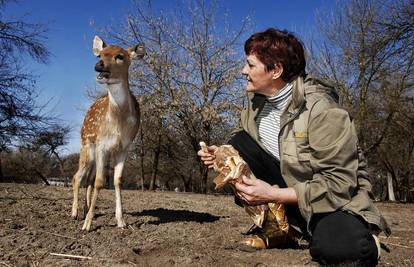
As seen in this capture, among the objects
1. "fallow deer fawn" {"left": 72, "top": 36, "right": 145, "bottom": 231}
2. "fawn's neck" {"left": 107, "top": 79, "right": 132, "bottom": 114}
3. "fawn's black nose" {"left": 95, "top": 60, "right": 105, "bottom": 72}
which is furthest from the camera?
"fawn's neck" {"left": 107, "top": 79, "right": 132, "bottom": 114}

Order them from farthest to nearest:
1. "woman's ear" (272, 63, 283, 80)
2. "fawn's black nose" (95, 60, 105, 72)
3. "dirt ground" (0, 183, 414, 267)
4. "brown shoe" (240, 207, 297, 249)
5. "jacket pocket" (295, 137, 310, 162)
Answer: "fawn's black nose" (95, 60, 105, 72) → "brown shoe" (240, 207, 297, 249) → "dirt ground" (0, 183, 414, 267) → "woman's ear" (272, 63, 283, 80) → "jacket pocket" (295, 137, 310, 162)

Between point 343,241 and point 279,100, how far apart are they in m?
1.14

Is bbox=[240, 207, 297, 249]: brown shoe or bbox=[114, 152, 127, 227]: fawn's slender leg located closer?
bbox=[240, 207, 297, 249]: brown shoe

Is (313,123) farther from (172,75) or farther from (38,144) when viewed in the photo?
(38,144)

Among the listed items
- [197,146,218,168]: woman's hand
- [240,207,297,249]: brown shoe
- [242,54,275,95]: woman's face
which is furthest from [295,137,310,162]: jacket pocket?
[197,146,218,168]: woman's hand

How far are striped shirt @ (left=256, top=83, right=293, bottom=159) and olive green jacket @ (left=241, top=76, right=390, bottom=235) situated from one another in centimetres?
13

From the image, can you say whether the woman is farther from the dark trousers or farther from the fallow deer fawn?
the fallow deer fawn

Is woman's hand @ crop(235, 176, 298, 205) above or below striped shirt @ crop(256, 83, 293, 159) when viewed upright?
below

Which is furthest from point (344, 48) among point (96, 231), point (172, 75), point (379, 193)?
point (379, 193)

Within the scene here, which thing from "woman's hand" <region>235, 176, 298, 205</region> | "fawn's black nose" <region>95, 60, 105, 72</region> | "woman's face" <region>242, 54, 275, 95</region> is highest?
"fawn's black nose" <region>95, 60, 105, 72</region>

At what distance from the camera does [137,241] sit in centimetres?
421

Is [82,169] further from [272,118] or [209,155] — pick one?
[272,118]

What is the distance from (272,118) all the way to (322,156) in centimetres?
84

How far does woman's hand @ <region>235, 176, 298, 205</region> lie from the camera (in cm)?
280
